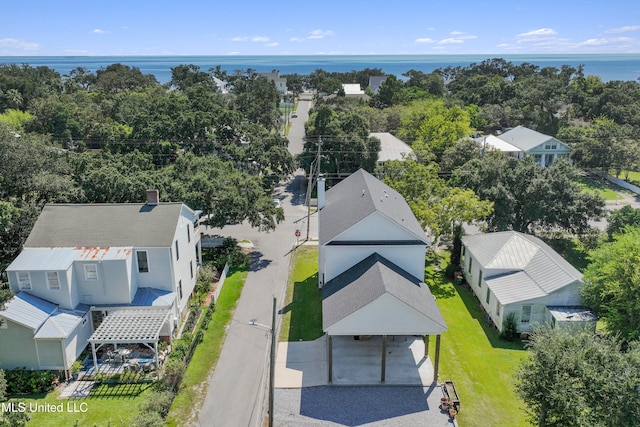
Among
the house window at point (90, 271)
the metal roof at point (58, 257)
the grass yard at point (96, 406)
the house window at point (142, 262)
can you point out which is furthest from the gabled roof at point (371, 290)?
the house window at point (90, 271)

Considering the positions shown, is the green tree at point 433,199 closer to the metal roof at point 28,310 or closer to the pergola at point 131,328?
the pergola at point 131,328

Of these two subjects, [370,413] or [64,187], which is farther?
[64,187]

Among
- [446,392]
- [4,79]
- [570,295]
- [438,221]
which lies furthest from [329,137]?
[4,79]

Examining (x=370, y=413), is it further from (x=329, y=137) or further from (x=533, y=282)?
(x=329, y=137)

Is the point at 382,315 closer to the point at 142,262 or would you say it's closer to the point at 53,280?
the point at 142,262

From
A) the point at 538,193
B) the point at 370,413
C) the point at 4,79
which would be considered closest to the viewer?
the point at 370,413

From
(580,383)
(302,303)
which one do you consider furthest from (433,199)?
(580,383)

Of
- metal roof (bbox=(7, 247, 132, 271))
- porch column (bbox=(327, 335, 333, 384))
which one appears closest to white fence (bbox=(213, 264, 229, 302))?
metal roof (bbox=(7, 247, 132, 271))

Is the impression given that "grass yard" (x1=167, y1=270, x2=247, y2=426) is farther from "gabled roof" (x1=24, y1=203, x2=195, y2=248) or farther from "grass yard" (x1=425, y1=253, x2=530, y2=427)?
"grass yard" (x1=425, y1=253, x2=530, y2=427)
